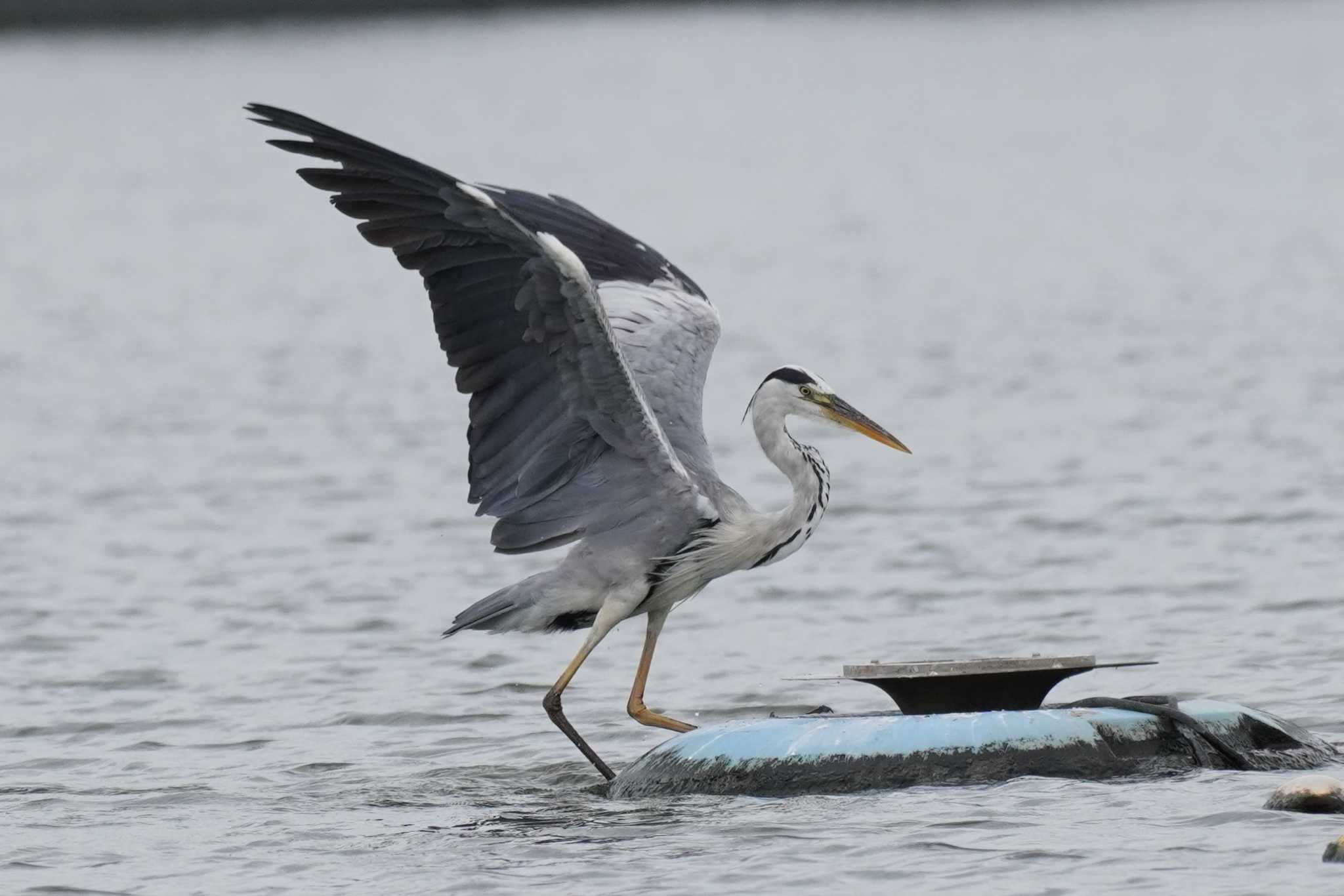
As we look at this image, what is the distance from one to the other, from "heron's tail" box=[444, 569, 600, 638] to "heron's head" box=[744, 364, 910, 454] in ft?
3.42

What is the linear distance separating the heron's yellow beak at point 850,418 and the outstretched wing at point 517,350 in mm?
645

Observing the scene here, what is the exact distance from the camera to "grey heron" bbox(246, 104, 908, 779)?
895 centimetres

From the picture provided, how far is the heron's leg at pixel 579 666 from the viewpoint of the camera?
9.54 metres

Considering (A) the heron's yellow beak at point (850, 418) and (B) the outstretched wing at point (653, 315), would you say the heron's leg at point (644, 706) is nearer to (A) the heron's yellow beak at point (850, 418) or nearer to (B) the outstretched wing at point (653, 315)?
(B) the outstretched wing at point (653, 315)

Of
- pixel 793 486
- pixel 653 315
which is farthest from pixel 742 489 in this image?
pixel 793 486

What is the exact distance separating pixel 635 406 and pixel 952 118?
143 ft

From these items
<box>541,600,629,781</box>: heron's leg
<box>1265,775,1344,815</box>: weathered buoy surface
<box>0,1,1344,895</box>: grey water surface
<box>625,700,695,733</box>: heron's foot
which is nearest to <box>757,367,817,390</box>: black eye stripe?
<box>541,600,629,781</box>: heron's leg

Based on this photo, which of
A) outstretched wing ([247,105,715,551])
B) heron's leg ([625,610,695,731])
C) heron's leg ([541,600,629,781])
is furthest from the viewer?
heron's leg ([625,610,695,731])

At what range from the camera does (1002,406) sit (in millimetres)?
19000

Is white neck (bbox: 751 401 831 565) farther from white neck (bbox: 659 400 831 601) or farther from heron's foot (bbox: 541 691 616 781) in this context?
heron's foot (bbox: 541 691 616 781)

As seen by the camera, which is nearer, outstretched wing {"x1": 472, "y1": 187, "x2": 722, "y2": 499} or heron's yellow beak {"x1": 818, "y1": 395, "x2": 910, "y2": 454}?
heron's yellow beak {"x1": 818, "y1": 395, "x2": 910, "y2": 454}

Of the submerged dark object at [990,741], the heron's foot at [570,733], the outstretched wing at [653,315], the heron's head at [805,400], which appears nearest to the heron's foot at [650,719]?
the heron's foot at [570,733]

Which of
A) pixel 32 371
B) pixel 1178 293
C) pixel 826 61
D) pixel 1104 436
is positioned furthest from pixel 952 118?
pixel 1104 436

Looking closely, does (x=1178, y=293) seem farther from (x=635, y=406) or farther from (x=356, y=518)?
(x=635, y=406)
